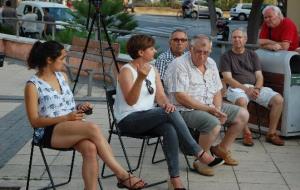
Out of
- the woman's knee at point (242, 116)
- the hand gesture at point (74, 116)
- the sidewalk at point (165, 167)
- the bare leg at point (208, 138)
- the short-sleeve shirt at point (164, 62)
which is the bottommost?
the sidewalk at point (165, 167)

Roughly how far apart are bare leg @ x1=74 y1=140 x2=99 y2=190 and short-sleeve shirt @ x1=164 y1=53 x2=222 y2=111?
1398mm

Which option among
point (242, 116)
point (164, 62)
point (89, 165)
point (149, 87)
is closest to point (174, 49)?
point (164, 62)

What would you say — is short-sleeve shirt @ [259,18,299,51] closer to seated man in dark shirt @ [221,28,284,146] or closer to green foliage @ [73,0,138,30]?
seated man in dark shirt @ [221,28,284,146]

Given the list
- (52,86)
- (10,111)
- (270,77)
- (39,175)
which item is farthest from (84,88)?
(52,86)

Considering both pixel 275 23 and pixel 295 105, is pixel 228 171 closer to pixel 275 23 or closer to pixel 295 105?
pixel 295 105

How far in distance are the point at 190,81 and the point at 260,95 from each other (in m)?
1.33

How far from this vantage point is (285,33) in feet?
22.5

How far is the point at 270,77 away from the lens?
6.80 meters

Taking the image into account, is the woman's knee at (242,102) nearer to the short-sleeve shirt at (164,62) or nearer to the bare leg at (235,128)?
the bare leg at (235,128)

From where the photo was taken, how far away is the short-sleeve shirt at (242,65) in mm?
6575

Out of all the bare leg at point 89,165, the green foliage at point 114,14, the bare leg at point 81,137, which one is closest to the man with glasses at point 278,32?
the bare leg at point 81,137

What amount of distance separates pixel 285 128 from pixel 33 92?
332 cm

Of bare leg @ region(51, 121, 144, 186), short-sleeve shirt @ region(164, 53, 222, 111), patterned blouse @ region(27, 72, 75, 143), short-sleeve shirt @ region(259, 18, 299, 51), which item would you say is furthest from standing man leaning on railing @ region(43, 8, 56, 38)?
bare leg @ region(51, 121, 144, 186)

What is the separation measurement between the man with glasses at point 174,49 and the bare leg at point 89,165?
184 centimetres
